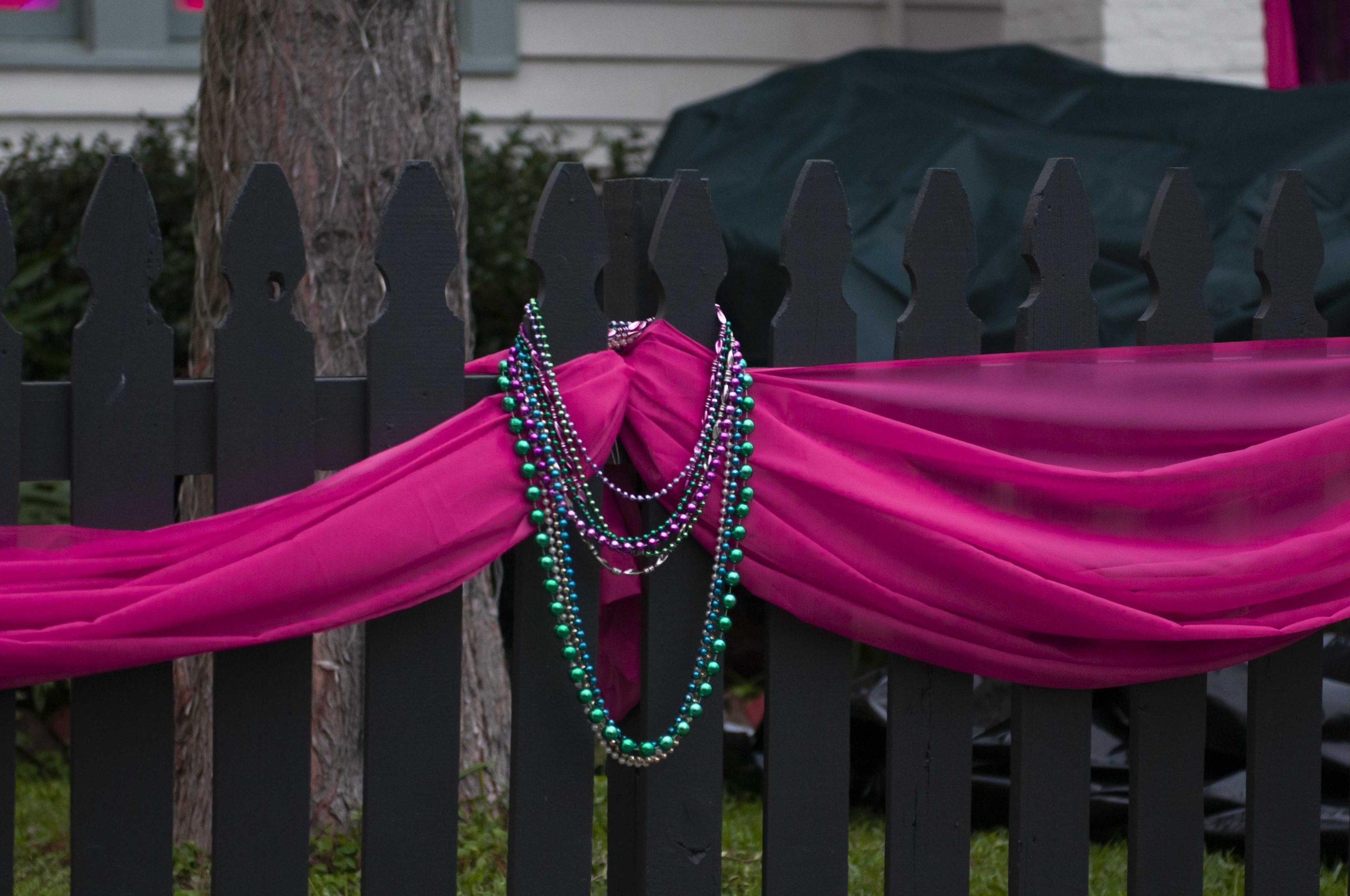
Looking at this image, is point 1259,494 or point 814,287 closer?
point 814,287

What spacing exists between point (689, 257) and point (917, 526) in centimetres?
57

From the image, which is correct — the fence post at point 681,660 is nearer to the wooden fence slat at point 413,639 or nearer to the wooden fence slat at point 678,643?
the wooden fence slat at point 678,643

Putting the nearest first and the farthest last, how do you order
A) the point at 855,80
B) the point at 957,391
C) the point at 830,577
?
the point at 830,577 → the point at 957,391 → the point at 855,80

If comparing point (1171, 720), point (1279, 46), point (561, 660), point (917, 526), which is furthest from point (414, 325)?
point (1279, 46)

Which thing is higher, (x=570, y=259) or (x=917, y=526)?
(x=570, y=259)

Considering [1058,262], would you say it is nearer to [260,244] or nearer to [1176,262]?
[1176,262]

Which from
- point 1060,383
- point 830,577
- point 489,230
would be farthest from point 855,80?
point 830,577

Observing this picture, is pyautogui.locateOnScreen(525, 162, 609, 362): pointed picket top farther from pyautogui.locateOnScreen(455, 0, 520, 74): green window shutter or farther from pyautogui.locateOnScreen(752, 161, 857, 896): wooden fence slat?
pyautogui.locateOnScreen(455, 0, 520, 74): green window shutter

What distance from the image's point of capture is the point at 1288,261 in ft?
9.10

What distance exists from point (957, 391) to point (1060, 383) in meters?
0.21

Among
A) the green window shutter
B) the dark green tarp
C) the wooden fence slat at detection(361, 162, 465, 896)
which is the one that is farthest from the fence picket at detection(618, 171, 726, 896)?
the green window shutter

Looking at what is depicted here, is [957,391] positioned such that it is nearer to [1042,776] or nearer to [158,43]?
[1042,776]

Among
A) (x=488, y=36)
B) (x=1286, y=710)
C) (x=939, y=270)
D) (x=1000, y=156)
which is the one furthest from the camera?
(x=488, y=36)

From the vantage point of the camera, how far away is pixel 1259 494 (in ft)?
8.59
